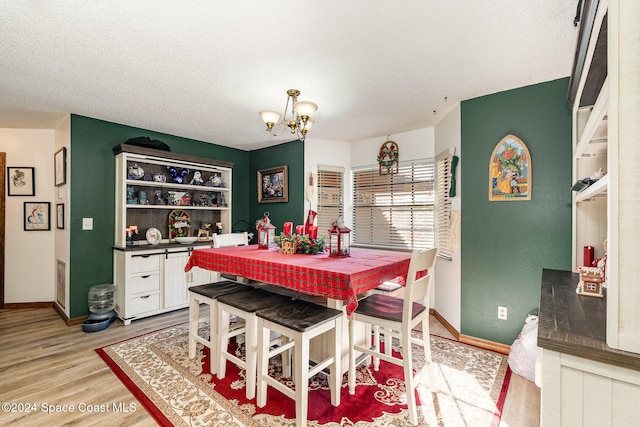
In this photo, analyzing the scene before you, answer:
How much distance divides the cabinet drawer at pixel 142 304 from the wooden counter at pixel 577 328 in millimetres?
3876

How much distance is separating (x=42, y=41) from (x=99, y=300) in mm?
2633

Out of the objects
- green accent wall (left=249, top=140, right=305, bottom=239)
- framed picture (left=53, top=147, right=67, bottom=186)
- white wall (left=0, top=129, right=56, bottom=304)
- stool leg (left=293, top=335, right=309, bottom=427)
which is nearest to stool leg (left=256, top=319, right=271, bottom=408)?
stool leg (left=293, top=335, right=309, bottom=427)

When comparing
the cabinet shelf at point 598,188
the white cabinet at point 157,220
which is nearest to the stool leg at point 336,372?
the cabinet shelf at point 598,188

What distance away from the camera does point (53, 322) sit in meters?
3.44

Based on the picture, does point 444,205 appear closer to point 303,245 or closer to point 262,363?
point 303,245

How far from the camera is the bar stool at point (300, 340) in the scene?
167cm

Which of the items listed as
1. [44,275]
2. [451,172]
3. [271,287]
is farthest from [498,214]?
[44,275]

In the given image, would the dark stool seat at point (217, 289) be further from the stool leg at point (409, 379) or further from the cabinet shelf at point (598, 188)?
the cabinet shelf at point (598, 188)

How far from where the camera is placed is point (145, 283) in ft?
11.6

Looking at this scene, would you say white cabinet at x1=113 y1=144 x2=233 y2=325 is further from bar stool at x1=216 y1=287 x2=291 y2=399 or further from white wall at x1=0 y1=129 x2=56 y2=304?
bar stool at x1=216 y1=287 x2=291 y2=399

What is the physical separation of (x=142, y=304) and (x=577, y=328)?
3989 mm

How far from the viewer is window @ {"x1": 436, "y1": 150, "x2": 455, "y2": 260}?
11.0 ft

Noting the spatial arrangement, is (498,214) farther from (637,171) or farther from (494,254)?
(637,171)

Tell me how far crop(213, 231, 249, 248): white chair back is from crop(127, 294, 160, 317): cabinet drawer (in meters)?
1.31
